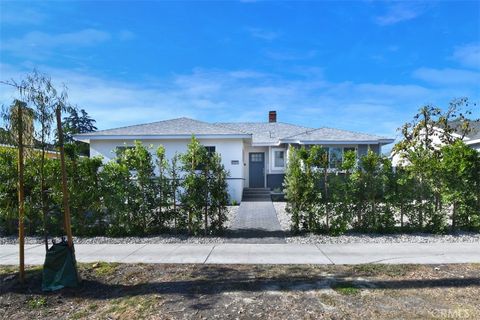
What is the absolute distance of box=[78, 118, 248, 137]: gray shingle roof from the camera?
16359 mm

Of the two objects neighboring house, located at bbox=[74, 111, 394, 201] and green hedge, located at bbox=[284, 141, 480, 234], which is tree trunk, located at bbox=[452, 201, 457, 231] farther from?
neighboring house, located at bbox=[74, 111, 394, 201]

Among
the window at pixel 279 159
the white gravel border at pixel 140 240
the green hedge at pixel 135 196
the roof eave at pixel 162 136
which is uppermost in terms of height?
the roof eave at pixel 162 136

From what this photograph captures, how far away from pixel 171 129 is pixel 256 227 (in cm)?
874

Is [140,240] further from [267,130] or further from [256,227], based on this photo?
[267,130]

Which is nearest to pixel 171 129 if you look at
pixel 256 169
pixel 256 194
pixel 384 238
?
pixel 256 194

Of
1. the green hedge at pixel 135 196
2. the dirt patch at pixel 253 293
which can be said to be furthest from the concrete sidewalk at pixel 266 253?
the green hedge at pixel 135 196

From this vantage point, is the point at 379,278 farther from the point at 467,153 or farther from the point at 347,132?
the point at 347,132

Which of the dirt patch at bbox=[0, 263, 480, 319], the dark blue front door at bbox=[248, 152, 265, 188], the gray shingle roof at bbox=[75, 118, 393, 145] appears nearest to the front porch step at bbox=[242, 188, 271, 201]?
the dark blue front door at bbox=[248, 152, 265, 188]

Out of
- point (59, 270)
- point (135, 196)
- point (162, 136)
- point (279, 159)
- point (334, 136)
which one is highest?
point (334, 136)

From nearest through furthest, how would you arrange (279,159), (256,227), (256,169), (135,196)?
(135,196)
(256,227)
(279,159)
(256,169)

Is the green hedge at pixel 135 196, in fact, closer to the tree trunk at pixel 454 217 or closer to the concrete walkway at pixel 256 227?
the concrete walkway at pixel 256 227

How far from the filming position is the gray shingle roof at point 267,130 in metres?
20.8

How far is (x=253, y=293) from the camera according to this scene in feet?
15.9

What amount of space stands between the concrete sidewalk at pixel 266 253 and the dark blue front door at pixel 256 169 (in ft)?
39.7
